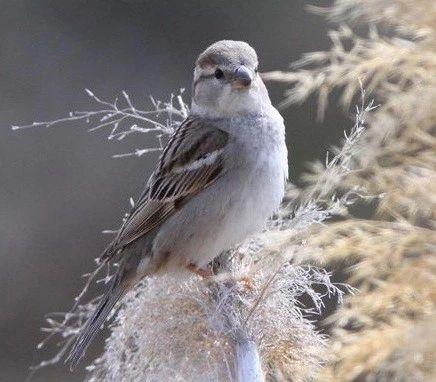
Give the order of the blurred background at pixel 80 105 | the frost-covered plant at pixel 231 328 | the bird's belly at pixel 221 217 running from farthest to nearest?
the blurred background at pixel 80 105 < the bird's belly at pixel 221 217 < the frost-covered plant at pixel 231 328

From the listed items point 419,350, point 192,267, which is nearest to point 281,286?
point 192,267

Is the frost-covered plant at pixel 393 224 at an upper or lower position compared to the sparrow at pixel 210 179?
upper

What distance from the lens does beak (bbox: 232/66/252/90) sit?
11.3 ft

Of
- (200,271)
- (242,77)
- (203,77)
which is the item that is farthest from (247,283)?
(203,77)

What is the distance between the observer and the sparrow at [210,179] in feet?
10.6

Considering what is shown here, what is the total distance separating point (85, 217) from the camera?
873 cm

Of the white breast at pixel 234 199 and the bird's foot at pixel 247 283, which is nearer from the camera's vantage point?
the bird's foot at pixel 247 283

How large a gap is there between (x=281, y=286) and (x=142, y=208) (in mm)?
1043

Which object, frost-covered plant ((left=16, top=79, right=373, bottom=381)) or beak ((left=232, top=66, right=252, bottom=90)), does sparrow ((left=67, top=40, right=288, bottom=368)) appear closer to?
beak ((left=232, top=66, right=252, bottom=90))

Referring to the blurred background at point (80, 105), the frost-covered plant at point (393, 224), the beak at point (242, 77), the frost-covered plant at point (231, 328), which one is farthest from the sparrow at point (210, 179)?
the blurred background at point (80, 105)

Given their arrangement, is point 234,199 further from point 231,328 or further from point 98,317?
point 231,328

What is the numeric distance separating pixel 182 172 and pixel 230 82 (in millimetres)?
306

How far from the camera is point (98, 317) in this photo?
3154mm

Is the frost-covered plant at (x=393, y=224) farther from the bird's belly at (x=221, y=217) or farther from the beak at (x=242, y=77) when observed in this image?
the beak at (x=242, y=77)
